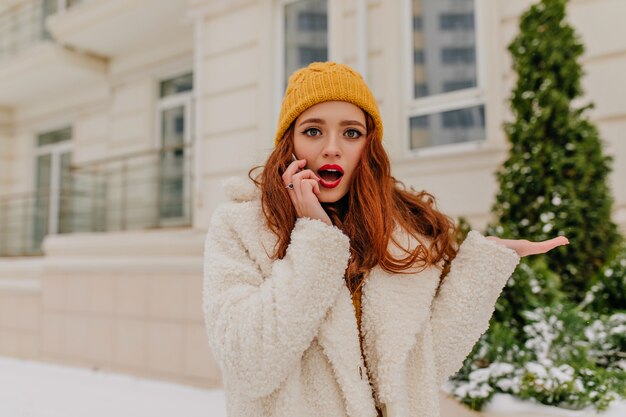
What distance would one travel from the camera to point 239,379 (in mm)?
1163

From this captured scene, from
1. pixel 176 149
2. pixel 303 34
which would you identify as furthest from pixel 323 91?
pixel 176 149

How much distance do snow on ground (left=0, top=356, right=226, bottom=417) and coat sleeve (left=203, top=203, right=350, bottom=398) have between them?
2607mm

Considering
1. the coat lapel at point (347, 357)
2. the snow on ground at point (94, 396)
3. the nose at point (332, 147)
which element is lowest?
the snow on ground at point (94, 396)

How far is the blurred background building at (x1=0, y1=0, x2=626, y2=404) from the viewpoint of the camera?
→ 12.9 feet

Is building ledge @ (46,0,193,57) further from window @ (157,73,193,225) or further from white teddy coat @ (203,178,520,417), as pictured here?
white teddy coat @ (203,178,520,417)

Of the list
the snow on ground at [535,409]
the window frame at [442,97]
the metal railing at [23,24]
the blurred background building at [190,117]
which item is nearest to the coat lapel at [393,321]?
the blurred background building at [190,117]

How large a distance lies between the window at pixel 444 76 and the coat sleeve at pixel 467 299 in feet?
9.58

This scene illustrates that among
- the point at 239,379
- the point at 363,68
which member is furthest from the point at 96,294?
the point at 239,379

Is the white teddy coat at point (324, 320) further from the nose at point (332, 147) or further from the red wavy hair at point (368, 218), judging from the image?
the nose at point (332, 147)

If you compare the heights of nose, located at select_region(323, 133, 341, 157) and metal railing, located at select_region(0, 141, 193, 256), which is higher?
metal railing, located at select_region(0, 141, 193, 256)

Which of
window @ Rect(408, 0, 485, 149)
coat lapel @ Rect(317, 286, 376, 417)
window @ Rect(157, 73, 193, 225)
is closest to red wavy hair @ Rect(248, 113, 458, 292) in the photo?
coat lapel @ Rect(317, 286, 376, 417)

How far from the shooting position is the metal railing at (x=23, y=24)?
877 cm

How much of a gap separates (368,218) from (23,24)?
A: 9888 millimetres

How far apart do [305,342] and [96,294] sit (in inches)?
200
